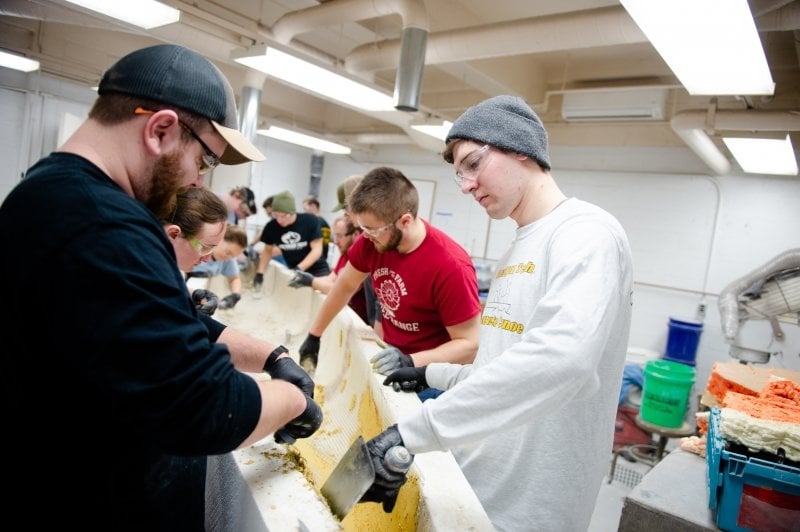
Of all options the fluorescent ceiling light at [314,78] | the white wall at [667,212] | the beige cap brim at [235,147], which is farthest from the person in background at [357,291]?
the white wall at [667,212]

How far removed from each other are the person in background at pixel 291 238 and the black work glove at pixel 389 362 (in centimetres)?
327

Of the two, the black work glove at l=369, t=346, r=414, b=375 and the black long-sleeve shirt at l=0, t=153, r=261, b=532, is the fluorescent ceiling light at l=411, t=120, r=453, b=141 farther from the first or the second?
the black long-sleeve shirt at l=0, t=153, r=261, b=532

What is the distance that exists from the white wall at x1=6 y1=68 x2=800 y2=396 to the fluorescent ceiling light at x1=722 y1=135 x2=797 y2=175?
715 millimetres

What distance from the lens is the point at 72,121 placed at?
634 centimetres

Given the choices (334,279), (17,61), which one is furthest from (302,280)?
(17,61)

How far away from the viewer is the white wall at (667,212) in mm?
5562

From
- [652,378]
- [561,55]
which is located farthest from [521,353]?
[561,55]

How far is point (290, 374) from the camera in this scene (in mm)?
1313

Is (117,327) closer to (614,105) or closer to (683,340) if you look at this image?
(614,105)

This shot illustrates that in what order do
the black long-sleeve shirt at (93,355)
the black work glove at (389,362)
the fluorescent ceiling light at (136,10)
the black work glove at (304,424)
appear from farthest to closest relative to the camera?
the fluorescent ceiling light at (136,10) < the black work glove at (389,362) < the black work glove at (304,424) < the black long-sleeve shirt at (93,355)

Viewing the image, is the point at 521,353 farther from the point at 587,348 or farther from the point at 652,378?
the point at 652,378

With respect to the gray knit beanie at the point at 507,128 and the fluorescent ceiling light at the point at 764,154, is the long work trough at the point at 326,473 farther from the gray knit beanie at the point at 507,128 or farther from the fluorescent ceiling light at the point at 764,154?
the fluorescent ceiling light at the point at 764,154

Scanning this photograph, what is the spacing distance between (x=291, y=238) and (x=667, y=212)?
4938 mm

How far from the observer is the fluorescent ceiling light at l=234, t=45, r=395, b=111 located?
3324 millimetres
